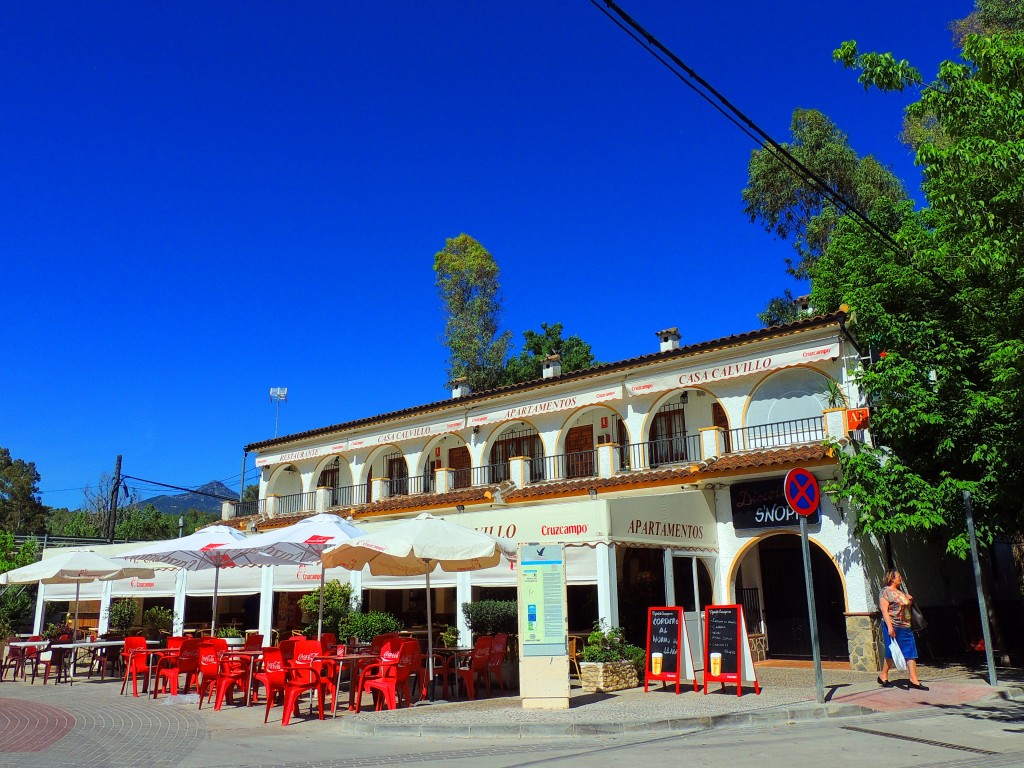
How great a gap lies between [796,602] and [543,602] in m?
9.16

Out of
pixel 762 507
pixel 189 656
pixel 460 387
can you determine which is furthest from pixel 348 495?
pixel 762 507

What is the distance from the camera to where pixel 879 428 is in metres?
15.4

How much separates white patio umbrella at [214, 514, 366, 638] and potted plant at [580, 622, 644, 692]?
4.03 metres

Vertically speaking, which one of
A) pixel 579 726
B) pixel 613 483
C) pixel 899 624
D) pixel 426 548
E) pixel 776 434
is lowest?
pixel 579 726

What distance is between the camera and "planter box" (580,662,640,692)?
39.7ft

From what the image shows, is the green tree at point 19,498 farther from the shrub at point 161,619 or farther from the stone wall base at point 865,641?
the stone wall base at point 865,641

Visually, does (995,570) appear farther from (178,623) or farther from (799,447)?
(178,623)

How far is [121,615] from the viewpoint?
20.6 m

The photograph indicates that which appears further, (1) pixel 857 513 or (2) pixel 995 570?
(2) pixel 995 570

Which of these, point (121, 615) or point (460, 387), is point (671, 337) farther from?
point (121, 615)

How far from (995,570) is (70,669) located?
2290 cm

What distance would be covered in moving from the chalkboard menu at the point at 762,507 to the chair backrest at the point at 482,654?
701 centimetres

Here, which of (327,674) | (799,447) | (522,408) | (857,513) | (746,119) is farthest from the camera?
(522,408)

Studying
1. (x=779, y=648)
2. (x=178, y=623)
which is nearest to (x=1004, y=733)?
(x=779, y=648)
